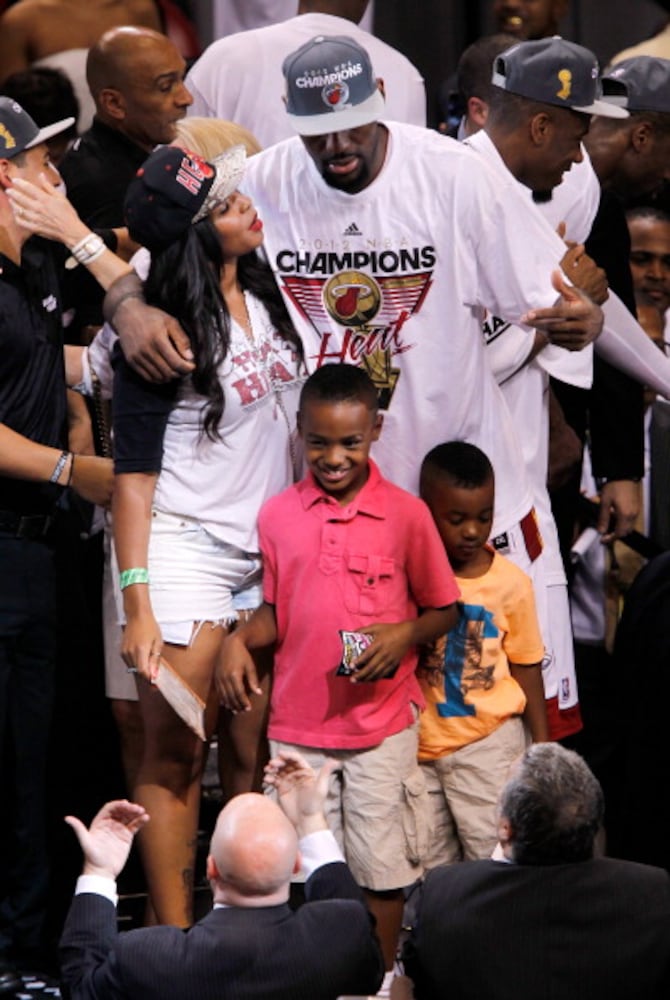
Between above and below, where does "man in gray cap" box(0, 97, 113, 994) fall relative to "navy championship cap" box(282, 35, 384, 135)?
below

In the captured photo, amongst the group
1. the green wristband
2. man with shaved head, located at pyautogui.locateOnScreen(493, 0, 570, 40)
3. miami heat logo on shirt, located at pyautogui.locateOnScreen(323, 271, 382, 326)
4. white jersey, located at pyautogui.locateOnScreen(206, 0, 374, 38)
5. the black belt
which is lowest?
the green wristband

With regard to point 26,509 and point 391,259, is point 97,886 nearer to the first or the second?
point 26,509

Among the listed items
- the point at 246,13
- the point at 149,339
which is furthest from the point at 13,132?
the point at 246,13

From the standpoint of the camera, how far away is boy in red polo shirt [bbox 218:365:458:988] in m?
4.62

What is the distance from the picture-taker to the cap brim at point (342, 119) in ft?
15.1

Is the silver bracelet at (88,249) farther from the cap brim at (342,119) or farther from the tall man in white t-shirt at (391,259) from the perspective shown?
the cap brim at (342,119)

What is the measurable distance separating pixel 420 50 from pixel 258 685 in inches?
153

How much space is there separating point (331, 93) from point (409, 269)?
17.1 inches

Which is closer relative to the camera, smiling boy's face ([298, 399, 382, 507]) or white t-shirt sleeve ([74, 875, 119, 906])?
white t-shirt sleeve ([74, 875, 119, 906])

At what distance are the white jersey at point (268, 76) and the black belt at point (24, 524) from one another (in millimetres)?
1732

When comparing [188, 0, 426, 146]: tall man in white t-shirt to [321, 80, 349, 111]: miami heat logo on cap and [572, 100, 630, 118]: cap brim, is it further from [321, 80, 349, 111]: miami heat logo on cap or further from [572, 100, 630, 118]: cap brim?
[321, 80, 349, 111]: miami heat logo on cap

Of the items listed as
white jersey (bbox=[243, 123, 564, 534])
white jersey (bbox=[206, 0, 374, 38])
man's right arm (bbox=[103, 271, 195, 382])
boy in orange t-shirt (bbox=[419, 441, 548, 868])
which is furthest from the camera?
white jersey (bbox=[206, 0, 374, 38])

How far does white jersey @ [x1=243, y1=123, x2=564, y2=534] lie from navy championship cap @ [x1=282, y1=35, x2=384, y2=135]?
149mm

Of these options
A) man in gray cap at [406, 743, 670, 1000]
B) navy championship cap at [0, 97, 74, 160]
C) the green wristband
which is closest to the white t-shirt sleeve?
man in gray cap at [406, 743, 670, 1000]
